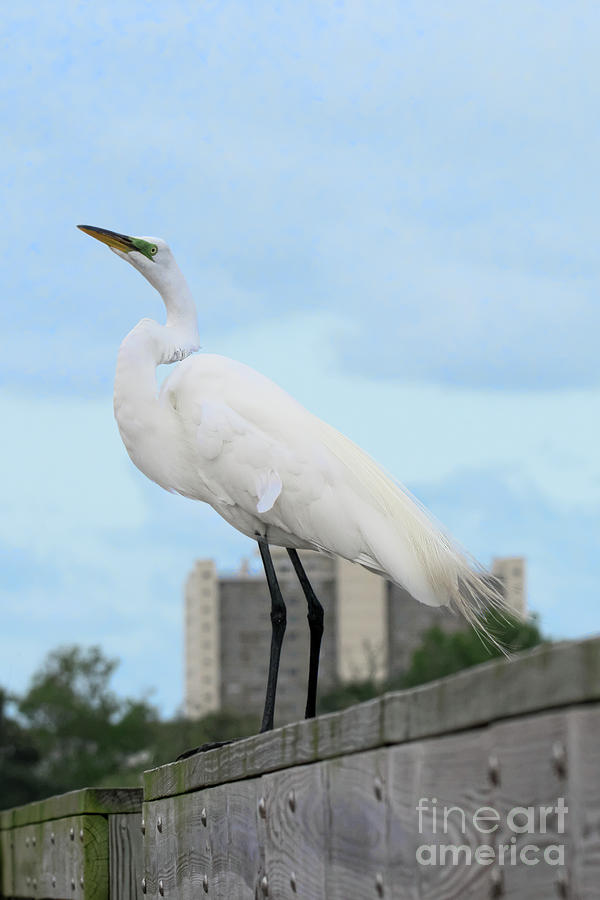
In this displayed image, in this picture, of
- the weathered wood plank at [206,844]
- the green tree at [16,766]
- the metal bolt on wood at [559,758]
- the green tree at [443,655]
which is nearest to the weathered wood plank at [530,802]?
the metal bolt on wood at [559,758]

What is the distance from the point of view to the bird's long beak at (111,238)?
6734 millimetres

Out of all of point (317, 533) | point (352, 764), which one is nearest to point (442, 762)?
point (352, 764)

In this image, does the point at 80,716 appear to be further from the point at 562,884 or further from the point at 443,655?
the point at 562,884

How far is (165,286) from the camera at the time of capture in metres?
6.66

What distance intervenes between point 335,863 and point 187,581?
10888cm

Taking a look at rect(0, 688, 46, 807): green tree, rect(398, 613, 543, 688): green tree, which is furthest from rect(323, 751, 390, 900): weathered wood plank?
rect(398, 613, 543, 688): green tree

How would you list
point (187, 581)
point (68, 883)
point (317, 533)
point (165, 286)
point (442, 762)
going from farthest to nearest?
point (187, 581)
point (165, 286)
point (317, 533)
point (68, 883)
point (442, 762)

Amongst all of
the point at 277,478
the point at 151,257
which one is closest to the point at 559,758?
the point at 277,478

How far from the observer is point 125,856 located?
14.4ft

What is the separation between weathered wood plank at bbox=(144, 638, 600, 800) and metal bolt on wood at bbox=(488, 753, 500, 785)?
0.14 ft

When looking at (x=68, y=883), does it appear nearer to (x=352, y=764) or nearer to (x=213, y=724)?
(x=352, y=764)

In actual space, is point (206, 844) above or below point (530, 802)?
below

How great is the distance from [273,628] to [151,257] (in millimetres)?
1855

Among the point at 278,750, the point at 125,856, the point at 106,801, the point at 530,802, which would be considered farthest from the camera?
the point at 106,801
